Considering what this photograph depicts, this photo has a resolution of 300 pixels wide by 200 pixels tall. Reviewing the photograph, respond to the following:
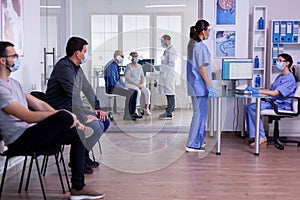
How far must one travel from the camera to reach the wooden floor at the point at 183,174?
121 inches

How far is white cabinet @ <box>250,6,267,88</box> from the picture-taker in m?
5.33

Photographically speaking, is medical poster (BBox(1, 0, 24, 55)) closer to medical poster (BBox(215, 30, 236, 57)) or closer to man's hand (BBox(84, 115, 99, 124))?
man's hand (BBox(84, 115, 99, 124))

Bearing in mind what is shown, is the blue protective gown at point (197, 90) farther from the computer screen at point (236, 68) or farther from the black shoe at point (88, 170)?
the black shoe at point (88, 170)

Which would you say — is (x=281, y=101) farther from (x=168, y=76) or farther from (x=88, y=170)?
(x=88, y=170)

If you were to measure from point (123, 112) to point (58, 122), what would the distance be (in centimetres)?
359

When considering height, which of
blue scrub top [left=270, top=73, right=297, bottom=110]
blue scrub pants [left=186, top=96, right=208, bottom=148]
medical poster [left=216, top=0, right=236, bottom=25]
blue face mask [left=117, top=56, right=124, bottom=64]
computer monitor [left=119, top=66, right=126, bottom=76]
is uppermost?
medical poster [left=216, top=0, right=236, bottom=25]

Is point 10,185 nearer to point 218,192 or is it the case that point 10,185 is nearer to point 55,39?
point 218,192

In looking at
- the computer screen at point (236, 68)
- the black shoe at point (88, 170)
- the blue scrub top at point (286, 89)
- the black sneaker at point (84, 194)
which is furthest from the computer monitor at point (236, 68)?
the black sneaker at point (84, 194)

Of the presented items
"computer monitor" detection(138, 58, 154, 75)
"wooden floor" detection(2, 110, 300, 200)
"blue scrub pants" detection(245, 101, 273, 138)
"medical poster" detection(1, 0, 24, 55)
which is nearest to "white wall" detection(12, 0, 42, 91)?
"medical poster" detection(1, 0, 24, 55)

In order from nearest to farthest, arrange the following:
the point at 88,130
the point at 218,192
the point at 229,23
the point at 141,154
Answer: the point at 218,192 < the point at 88,130 < the point at 141,154 < the point at 229,23

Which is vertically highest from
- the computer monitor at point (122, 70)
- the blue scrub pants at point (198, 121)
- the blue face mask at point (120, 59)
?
the blue face mask at point (120, 59)

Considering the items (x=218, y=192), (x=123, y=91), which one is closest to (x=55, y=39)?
(x=123, y=91)

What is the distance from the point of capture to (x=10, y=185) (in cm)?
328

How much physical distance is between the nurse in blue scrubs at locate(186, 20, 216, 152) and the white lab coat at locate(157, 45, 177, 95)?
4.33ft
